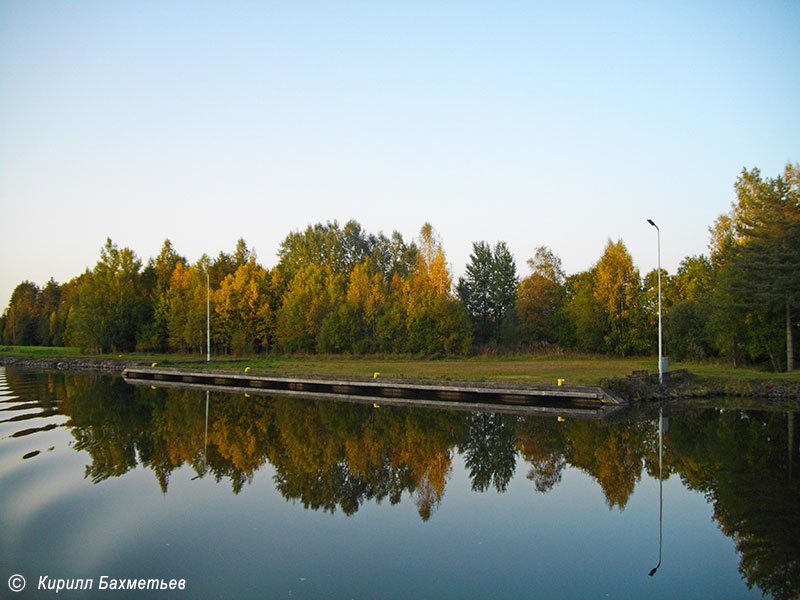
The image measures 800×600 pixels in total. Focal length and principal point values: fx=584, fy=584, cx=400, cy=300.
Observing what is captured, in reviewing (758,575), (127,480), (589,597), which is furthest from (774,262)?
(127,480)

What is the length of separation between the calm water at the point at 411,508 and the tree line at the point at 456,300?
11927 mm

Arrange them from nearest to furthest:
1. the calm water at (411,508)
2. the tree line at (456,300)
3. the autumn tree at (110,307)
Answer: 1. the calm water at (411,508)
2. the tree line at (456,300)
3. the autumn tree at (110,307)

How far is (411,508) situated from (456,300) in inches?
1413

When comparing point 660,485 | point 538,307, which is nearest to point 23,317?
point 538,307

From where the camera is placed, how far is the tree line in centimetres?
2897

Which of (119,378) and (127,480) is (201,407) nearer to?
(127,480)

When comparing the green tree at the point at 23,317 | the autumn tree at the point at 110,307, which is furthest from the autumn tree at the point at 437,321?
the green tree at the point at 23,317

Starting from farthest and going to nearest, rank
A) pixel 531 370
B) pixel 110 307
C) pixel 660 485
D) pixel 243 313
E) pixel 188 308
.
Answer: pixel 110 307
pixel 188 308
pixel 243 313
pixel 531 370
pixel 660 485

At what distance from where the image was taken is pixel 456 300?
150 ft

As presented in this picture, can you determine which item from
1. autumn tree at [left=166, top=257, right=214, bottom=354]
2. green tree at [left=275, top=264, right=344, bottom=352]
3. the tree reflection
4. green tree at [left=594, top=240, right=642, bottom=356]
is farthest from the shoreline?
autumn tree at [left=166, top=257, right=214, bottom=354]

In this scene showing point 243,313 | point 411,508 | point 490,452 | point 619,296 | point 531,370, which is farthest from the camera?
point 243,313

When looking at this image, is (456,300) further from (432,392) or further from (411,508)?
(411,508)

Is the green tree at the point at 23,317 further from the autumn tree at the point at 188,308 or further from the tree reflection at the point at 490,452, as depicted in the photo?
the tree reflection at the point at 490,452

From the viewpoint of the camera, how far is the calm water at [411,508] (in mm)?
7535
